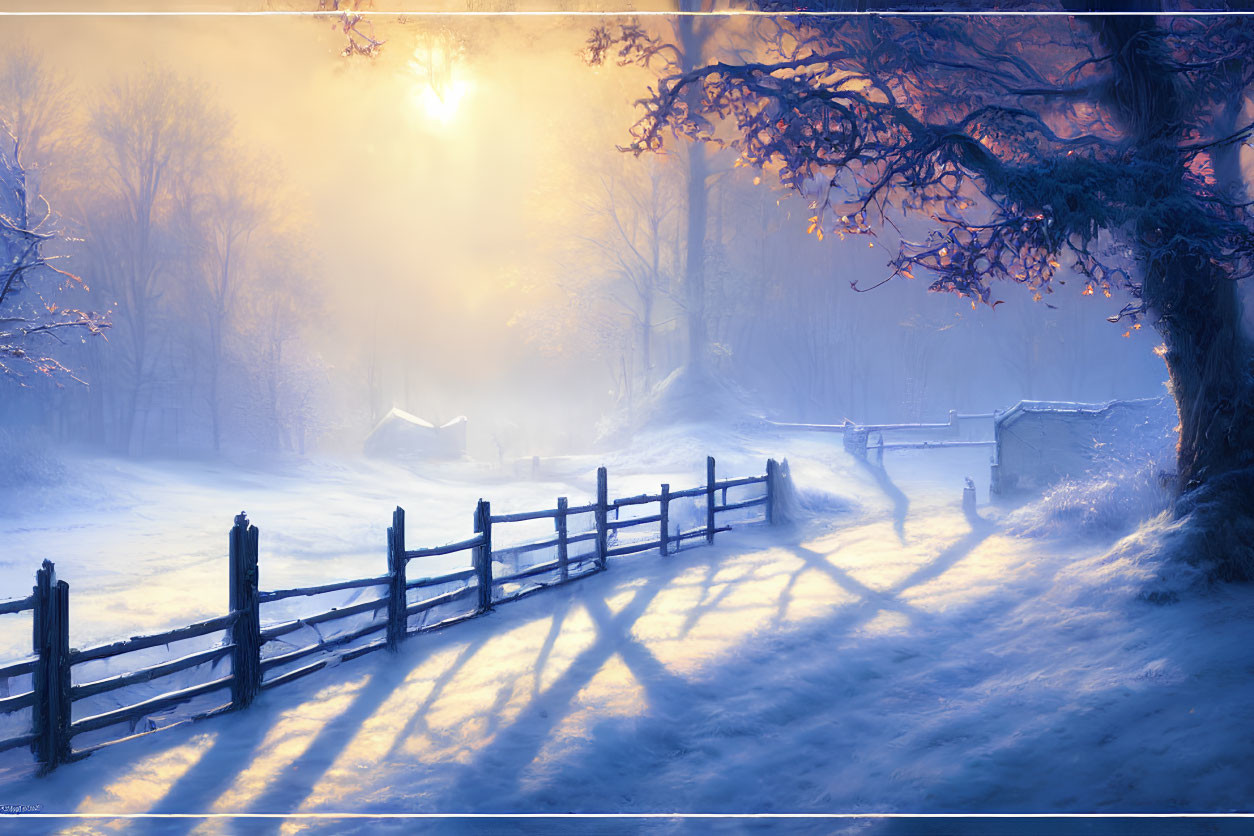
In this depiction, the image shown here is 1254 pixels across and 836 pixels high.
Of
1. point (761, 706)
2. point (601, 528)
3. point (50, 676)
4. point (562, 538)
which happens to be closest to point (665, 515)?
point (601, 528)

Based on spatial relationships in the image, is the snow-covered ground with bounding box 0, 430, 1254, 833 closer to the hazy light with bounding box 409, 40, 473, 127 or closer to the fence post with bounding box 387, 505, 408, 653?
the fence post with bounding box 387, 505, 408, 653

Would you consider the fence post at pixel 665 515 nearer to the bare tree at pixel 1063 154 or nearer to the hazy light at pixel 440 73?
the bare tree at pixel 1063 154

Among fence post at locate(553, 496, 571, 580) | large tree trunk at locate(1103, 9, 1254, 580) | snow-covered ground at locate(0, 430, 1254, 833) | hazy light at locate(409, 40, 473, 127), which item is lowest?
snow-covered ground at locate(0, 430, 1254, 833)

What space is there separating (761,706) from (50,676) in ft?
15.9

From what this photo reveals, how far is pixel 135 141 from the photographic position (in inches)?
731

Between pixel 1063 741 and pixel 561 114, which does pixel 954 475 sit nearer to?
pixel 561 114

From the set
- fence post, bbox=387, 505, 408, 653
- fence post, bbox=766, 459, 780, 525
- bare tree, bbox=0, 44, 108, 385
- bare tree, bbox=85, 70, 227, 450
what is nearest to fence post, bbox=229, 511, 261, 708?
fence post, bbox=387, 505, 408, 653

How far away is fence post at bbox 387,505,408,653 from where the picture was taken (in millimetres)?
7809

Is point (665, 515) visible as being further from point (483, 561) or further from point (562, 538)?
point (483, 561)

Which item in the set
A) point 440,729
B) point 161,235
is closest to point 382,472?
point 161,235

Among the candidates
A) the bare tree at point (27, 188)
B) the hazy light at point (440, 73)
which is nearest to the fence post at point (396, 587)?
the bare tree at point (27, 188)

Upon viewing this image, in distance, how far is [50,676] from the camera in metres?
5.07

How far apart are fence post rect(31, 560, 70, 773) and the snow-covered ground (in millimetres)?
214

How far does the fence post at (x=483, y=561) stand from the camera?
9.05 meters
